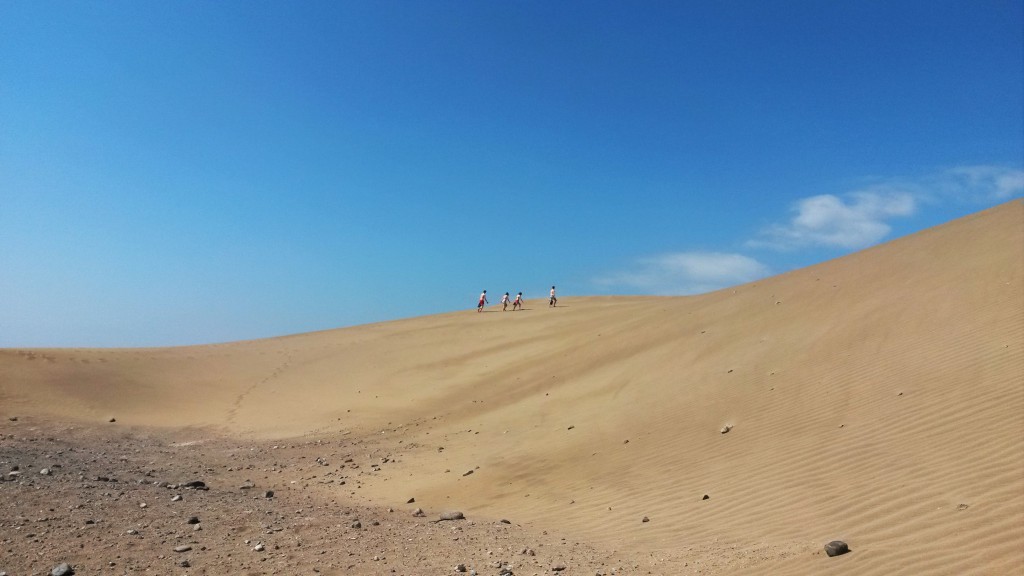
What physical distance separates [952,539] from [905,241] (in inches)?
646

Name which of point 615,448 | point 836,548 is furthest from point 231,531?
point 615,448

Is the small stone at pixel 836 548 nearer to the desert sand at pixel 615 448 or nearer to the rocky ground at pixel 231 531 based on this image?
the desert sand at pixel 615 448

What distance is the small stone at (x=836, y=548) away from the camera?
5.36 m

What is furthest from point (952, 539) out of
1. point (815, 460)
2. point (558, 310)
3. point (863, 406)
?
point (558, 310)

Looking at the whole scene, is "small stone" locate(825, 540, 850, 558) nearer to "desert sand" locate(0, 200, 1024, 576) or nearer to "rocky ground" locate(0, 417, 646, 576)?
"desert sand" locate(0, 200, 1024, 576)

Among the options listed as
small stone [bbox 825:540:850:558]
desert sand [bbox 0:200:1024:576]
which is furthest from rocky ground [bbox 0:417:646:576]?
small stone [bbox 825:540:850:558]

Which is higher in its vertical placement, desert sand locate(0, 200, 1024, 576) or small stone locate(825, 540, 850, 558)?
desert sand locate(0, 200, 1024, 576)

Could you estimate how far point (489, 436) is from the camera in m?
13.3

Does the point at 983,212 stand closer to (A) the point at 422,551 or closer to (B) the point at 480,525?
(B) the point at 480,525

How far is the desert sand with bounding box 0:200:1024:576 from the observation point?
5742 mm

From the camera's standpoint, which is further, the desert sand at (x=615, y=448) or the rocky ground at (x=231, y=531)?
the desert sand at (x=615, y=448)

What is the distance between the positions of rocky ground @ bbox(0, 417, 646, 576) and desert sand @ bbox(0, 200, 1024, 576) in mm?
36

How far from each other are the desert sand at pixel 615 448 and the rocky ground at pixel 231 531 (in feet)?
0.12

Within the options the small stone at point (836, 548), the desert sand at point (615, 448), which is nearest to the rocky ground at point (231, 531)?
the desert sand at point (615, 448)
